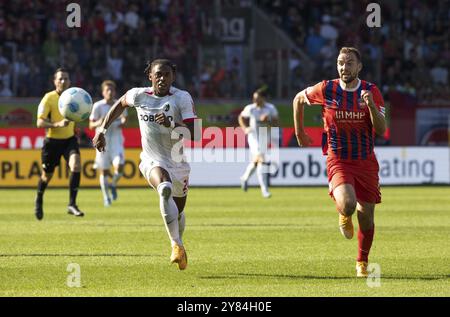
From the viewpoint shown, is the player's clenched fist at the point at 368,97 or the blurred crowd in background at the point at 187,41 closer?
the player's clenched fist at the point at 368,97

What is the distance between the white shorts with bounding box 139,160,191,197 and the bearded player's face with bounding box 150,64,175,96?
0.79m

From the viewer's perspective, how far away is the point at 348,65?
1078cm

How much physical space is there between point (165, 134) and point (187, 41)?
73.5 ft

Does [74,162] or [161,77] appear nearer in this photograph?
[161,77]

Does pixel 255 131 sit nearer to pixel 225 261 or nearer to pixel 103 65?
pixel 103 65

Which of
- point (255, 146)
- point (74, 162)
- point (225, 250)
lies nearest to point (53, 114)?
point (74, 162)

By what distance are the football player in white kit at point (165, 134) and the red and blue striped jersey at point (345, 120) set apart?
1.37m

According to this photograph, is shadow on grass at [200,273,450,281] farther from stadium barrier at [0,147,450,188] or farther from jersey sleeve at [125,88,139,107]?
stadium barrier at [0,147,450,188]

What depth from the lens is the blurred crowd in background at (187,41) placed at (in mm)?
30781

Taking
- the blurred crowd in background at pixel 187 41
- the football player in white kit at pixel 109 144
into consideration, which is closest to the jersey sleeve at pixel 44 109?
the football player in white kit at pixel 109 144

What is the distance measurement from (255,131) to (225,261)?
1381 centimetres

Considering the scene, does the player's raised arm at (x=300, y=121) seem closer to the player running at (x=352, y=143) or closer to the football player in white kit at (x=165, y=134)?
the player running at (x=352, y=143)

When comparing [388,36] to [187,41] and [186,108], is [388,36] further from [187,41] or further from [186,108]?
[186,108]

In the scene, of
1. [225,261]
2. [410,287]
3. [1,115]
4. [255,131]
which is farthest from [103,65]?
[410,287]
